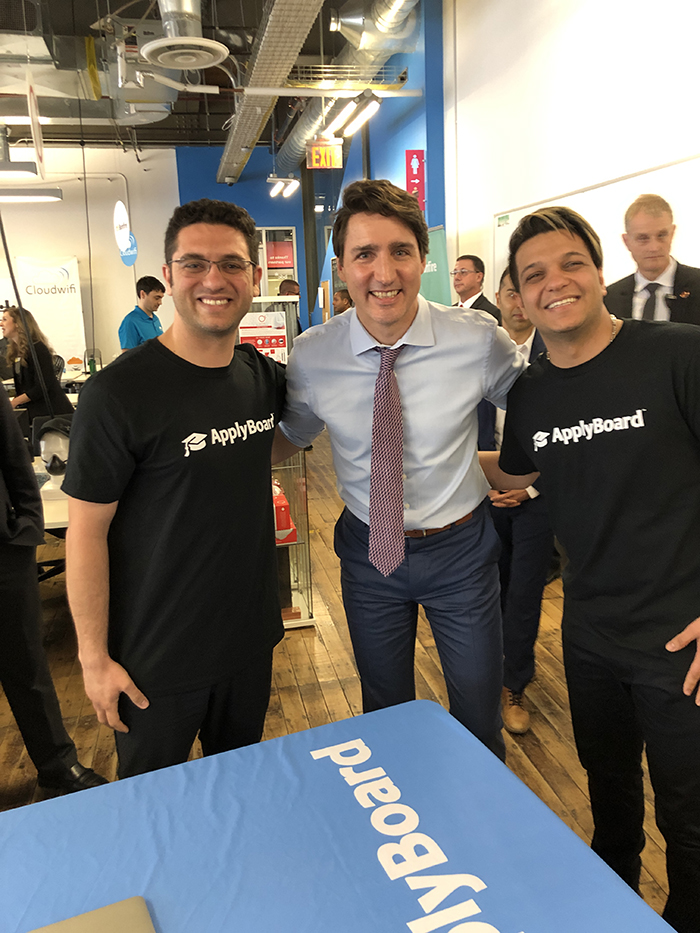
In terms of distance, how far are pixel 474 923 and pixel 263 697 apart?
908mm

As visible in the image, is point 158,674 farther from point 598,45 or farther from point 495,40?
point 495,40

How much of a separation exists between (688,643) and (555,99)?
192 inches

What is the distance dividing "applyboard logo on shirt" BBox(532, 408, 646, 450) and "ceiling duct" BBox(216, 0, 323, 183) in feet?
16.0

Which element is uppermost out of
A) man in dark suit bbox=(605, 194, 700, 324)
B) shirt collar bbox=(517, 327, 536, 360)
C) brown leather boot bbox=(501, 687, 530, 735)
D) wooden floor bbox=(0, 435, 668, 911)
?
man in dark suit bbox=(605, 194, 700, 324)

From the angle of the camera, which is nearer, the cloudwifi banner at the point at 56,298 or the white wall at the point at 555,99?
the white wall at the point at 555,99

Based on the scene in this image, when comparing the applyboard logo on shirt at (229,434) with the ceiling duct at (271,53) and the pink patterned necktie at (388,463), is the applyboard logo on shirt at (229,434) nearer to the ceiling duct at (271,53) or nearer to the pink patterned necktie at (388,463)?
the pink patterned necktie at (388,463)

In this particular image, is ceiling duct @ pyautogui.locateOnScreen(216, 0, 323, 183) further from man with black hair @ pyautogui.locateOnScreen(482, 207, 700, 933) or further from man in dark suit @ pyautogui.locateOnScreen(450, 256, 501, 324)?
man with black hair @ pyautogui.locateOnScreen(482, 207, 700, 933)

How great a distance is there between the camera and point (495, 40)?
232 inches

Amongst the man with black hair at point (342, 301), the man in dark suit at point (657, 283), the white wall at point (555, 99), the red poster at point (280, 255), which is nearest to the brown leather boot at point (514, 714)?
the man in dark suit at point (657, 283)

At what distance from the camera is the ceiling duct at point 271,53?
514 cm

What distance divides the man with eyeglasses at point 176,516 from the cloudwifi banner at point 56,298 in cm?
1182

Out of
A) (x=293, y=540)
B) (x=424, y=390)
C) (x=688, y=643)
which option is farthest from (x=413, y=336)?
(x=293, y=540)

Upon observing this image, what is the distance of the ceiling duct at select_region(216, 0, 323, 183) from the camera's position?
5.14m

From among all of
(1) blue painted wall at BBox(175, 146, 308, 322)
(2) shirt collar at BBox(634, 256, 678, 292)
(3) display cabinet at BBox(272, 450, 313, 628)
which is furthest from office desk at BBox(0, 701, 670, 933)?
(1) blue painted wall at BBox(175, 146, 308, 322)
